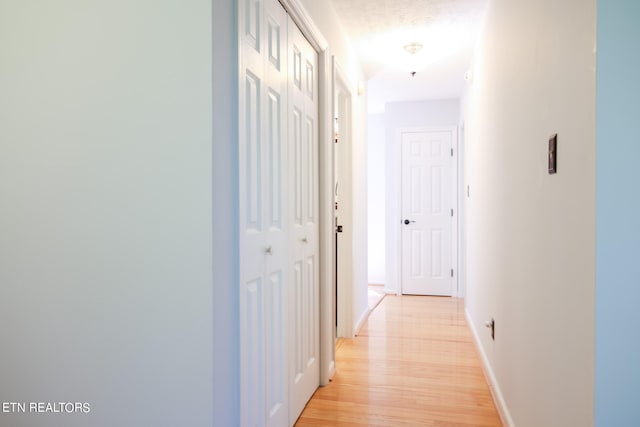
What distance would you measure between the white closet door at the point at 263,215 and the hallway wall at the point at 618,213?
1.07 metres

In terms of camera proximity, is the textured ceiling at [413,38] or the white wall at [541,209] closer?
the white wall at [541,209]

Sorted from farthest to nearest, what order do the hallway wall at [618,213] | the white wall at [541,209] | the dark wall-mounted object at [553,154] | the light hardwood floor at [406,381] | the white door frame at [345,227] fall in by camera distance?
the white door frame at [345,227], the light hardwood floor at [406,381], the dark wall-mounted object at [553,154], the white wall at [541,209], the hallway wall at [618,213]

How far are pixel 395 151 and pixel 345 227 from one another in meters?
2.41

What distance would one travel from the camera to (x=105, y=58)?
5.14 ft

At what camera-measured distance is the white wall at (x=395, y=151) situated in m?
5.88

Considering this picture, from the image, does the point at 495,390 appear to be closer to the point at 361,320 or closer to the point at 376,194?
the point at 361,320

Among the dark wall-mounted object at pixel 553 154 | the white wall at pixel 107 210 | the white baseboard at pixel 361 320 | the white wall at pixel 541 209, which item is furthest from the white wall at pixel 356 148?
the dark wall-mounted object at pixel 553 154

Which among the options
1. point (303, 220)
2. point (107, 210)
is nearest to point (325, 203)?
point (303, 220)

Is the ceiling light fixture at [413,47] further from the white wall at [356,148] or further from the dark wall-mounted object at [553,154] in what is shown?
the dark wall-mounted object at [553,154]

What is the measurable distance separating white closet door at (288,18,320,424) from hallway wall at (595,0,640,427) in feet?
4.64

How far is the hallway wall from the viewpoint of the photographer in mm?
1047

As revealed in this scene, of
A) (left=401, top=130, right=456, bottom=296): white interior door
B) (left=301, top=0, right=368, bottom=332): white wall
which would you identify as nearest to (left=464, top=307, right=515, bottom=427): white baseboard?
(left=301, top=0, right=368, bottom=332): white wall

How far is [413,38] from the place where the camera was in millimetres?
3584

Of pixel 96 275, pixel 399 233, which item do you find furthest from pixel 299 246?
pixel 399 233
